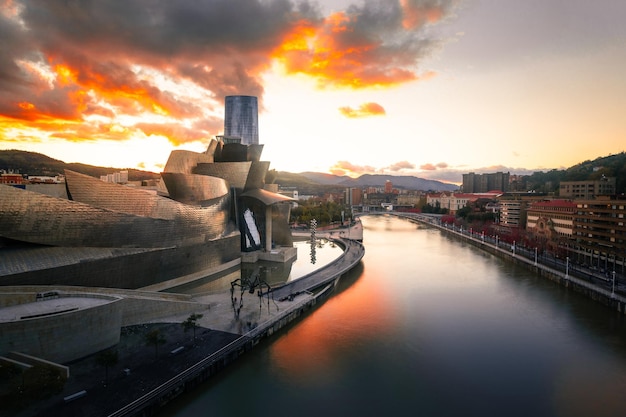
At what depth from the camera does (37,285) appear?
14953mm

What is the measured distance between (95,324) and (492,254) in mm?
41035

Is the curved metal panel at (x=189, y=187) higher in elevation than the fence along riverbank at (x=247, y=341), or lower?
higher

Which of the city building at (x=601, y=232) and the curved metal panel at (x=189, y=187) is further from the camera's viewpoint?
the city building at (x=601, y=232)

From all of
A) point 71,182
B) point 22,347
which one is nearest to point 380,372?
point 22,347

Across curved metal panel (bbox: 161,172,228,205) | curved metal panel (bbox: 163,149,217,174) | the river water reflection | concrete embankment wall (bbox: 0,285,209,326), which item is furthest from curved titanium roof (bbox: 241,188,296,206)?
concrete embankment wall (bbox: 0,285,209,326)

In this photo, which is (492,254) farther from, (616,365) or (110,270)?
(110,270)

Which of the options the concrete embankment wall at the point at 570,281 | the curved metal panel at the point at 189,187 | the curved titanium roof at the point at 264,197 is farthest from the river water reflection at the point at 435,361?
the curved metal panel at the point at 189,187

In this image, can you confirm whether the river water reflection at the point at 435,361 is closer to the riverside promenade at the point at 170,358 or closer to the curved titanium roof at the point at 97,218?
the riverside promenade at the point at 170,358

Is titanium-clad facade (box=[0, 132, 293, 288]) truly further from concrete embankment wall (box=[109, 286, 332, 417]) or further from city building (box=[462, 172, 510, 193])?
city building (box=[462, 172, 510, 193])

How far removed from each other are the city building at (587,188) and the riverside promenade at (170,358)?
49418 millimetres

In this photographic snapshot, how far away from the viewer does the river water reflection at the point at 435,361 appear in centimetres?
Answer: 1202

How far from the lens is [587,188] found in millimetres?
54688

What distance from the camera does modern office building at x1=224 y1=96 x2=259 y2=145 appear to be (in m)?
95.6

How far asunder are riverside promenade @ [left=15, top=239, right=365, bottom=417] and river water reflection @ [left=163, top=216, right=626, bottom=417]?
1.98 feet
